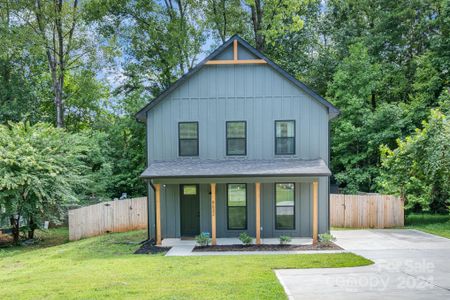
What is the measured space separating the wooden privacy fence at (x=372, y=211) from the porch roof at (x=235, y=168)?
3.77m

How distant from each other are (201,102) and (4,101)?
17.8 m

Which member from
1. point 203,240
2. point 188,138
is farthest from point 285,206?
point 188,138

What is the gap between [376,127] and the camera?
20359mm

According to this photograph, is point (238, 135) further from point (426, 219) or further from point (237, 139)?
point (426, 219)

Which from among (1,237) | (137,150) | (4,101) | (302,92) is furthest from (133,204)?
(4,101)

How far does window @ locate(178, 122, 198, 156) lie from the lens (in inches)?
547

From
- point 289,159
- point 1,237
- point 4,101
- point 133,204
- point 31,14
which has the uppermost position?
point 31,14

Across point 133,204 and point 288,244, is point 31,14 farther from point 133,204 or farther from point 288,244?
point 288,244

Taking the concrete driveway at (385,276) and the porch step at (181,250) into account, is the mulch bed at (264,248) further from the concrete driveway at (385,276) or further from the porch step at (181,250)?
the concrete driveway at (385,276)

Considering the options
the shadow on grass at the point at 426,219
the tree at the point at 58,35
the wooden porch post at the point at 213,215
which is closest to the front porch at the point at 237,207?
the wooden porch post at the point at 213,215

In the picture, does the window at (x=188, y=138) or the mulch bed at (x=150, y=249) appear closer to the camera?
the mulch bed at (x=150, y=249)

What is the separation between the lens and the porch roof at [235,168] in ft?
39.5

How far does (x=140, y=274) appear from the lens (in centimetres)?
827

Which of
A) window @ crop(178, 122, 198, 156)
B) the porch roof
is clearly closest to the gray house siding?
the porch roof
